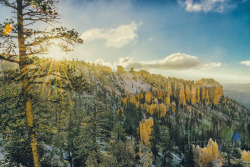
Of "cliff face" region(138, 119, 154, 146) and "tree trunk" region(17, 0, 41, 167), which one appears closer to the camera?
"tree trunk" region(17, 0, 41, 167)

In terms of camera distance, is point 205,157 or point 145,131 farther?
point 145,131

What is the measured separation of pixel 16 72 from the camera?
17.2 feet

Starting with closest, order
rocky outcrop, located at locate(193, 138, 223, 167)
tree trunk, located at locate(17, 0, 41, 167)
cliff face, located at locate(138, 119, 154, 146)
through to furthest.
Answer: tree trunk, located at locate(17, 0, 41, 167) → rocky outcrop, located at locate(193, 138, 223, 167) → cliff face, located at locate(138, 119, 154, 146)

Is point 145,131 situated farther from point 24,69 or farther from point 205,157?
point 24,69

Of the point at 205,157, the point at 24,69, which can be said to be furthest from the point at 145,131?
the point at 24,69

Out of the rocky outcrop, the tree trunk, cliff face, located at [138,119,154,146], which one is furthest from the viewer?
cliff face, located at [138,119,154,146]

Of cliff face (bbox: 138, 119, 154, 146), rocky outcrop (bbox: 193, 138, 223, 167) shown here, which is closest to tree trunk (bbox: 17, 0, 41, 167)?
rocky outcrop (bbox: 193, 138, 223, 167)

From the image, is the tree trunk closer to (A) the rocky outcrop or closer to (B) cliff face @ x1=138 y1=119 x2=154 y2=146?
(A) the rocky outcrop

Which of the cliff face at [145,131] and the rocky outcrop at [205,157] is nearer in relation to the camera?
the rocky outcrop at [205,157]

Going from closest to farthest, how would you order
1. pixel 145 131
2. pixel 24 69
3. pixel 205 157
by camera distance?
1. pixel 24 69
2. pixel 205 157
3. pixel 145 131

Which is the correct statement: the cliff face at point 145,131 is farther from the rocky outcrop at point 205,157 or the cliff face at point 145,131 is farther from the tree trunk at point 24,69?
the tree trunk at point 24,69

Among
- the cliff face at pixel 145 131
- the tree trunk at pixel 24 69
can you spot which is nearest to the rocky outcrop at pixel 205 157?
the cliff face at pixel 145 131

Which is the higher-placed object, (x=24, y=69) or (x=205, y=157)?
(x=24, y=69)

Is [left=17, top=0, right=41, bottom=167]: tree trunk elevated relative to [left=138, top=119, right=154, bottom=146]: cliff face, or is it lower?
elevated
